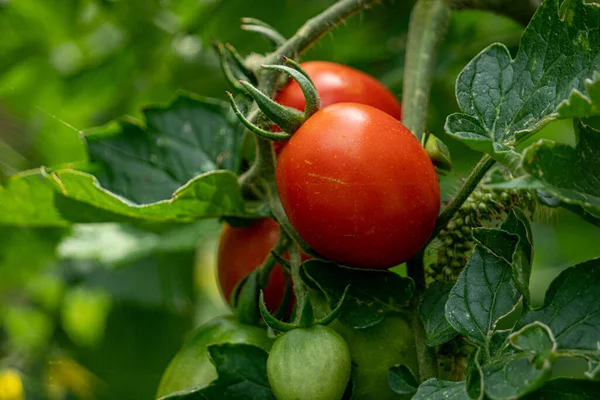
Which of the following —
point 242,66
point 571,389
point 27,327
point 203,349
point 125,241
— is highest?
point 242,66

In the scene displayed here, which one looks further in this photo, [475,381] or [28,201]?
[28,201]

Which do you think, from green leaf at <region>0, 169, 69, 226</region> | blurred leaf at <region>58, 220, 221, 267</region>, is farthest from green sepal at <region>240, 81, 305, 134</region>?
blurred leaf at <region>58, 220, 221, 267</region>

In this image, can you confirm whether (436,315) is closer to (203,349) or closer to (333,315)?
(333,315)

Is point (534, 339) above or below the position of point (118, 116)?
above

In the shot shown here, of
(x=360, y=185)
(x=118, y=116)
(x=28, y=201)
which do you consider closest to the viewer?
(x=360, y=185)

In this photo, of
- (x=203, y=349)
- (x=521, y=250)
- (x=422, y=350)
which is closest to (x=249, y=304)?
(x=203, y=349)

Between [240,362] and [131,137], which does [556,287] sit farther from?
[131,137]

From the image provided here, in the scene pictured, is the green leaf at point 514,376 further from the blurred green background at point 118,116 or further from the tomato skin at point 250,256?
the blurred green background at point 118,116
